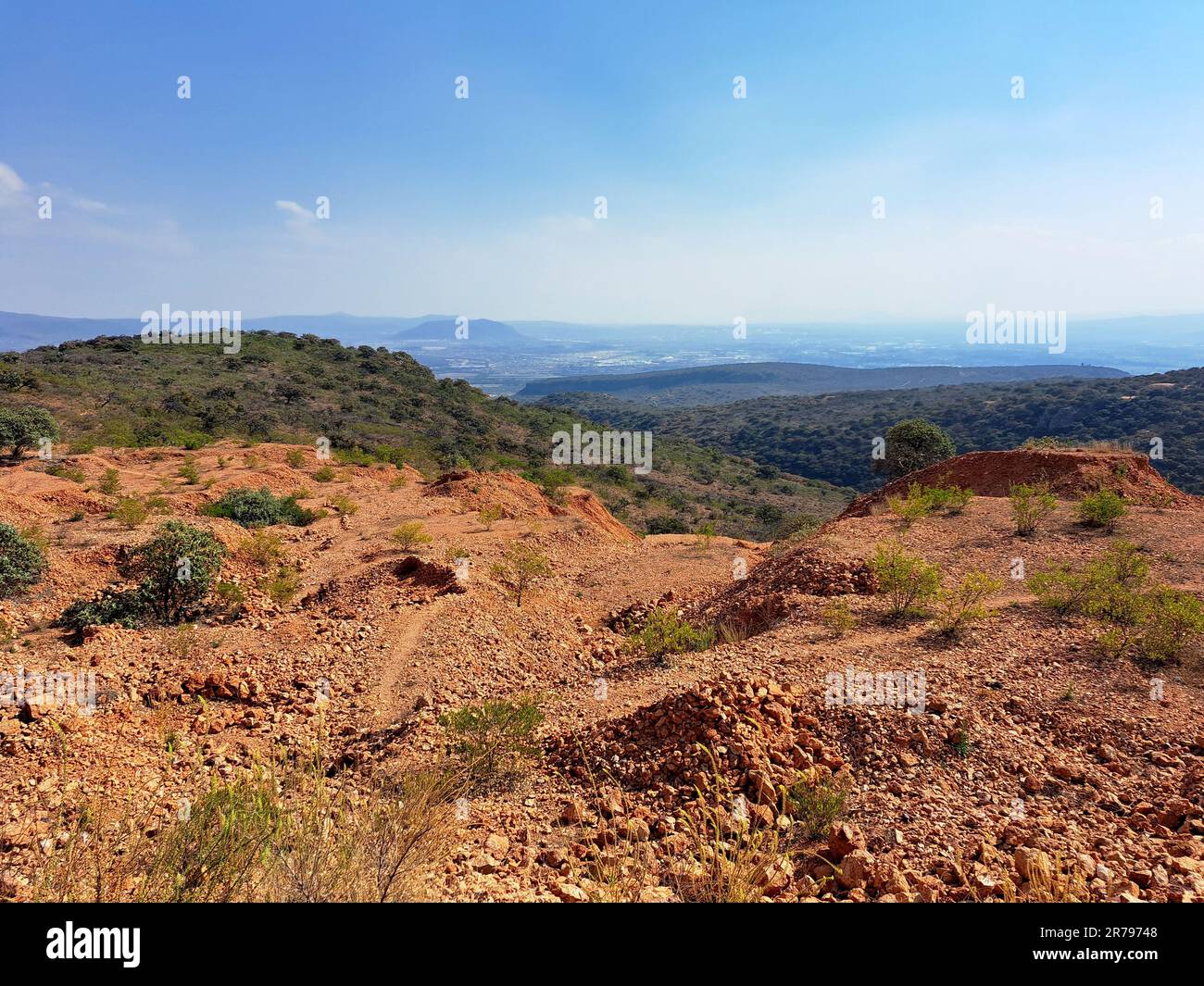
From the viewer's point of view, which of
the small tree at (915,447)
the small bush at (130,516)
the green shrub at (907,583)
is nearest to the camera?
the green shrub at (907,583)

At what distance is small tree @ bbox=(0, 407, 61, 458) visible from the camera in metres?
15.7

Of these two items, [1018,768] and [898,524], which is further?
[898,524]

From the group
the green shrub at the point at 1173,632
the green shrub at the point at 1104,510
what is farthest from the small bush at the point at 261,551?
the green shrub at the point at 1104,510

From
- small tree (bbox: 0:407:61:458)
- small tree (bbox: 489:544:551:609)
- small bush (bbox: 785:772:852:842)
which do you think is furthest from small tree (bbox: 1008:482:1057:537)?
small tree (bbox: 0:407:61:458)

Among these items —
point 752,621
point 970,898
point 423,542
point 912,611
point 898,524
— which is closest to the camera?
point 970,898

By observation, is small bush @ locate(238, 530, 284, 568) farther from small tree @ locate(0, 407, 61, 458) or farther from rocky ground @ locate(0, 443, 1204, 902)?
small tree @ locate(0, 407, 61, 458)

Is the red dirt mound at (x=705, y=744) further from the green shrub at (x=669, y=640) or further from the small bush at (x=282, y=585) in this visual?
the small bush at (x=282, y=585)

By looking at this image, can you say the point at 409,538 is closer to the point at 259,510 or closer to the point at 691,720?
the point at 259,510

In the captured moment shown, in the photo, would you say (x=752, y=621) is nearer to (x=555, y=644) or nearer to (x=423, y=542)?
(x=555, y=644)

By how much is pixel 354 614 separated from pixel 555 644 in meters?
2.65

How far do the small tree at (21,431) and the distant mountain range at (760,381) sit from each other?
10258cm

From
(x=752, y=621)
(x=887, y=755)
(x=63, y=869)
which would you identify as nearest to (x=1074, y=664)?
(x=887, y=755)

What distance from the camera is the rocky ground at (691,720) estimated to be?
3.12m

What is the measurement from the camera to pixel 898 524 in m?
9.63
